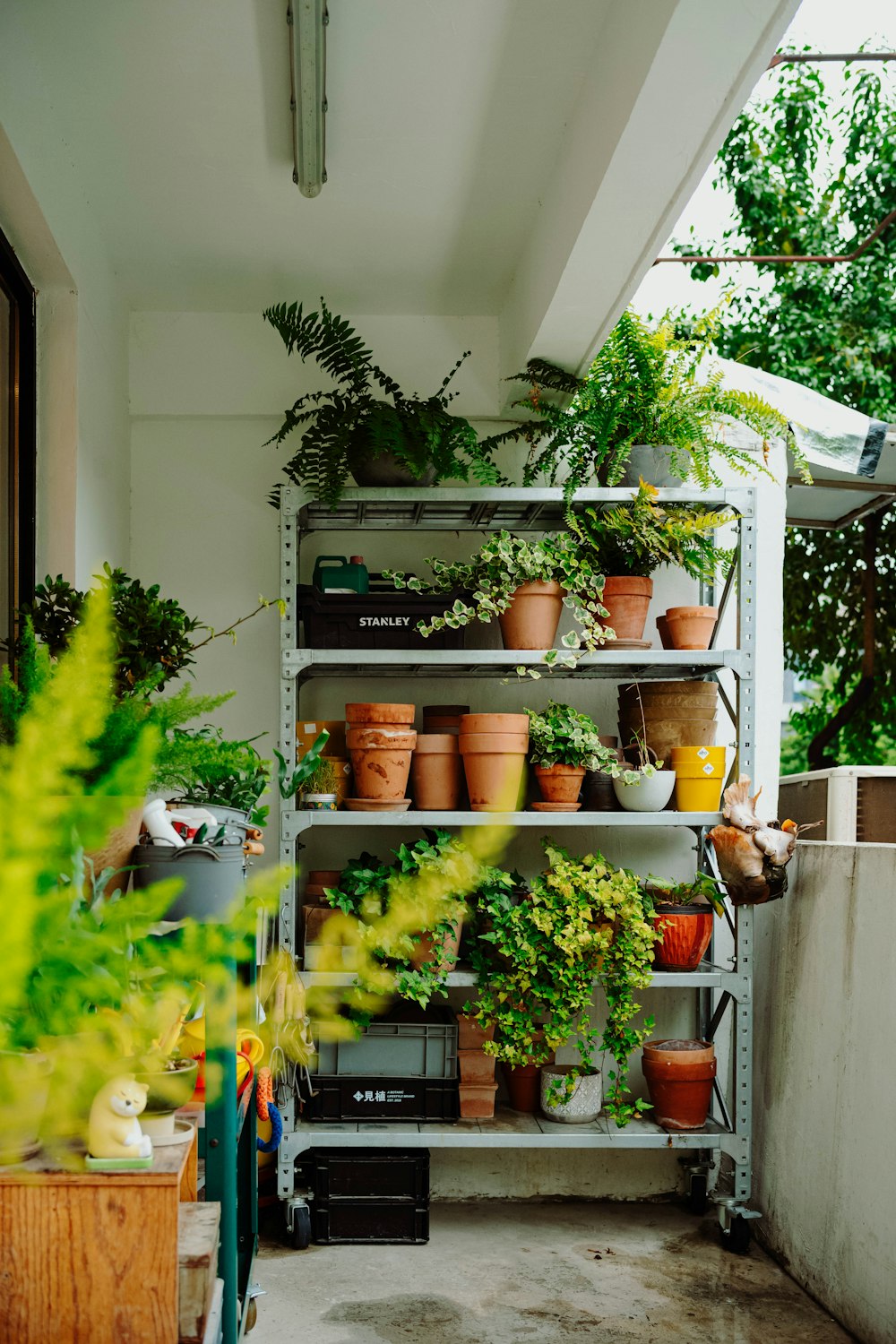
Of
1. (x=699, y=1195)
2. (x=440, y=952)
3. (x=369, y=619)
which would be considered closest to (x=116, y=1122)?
(x=440, y=952)

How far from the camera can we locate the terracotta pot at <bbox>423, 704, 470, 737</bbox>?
357cm

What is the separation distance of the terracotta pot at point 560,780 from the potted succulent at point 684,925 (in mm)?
361

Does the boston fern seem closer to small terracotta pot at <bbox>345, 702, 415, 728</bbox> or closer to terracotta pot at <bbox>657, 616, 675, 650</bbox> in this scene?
small terracotta pot at <bbox>345, 702, 415, 728</bbox>


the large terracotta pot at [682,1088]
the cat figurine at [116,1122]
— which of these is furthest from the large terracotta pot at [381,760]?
the cat figurine at [116,1122]

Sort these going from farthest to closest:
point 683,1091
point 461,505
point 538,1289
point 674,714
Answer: point 461,505
point 674,714
point 683,1091
point 538,1289

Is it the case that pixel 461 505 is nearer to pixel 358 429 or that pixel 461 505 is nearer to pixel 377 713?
pixel 358 429

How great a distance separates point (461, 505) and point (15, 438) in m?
1.37

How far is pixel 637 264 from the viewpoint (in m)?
2.76

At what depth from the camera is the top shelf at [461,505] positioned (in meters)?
3.32

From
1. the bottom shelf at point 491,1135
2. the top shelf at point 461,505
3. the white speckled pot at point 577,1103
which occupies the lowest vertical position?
the bottom shelf at point 491,1135

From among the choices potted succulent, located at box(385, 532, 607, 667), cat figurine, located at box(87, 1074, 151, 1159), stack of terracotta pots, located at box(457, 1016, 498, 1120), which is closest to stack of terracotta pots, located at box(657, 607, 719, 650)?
potted succulent, located at box(385, 532, 607, 667)

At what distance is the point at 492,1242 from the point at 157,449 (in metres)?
2.69

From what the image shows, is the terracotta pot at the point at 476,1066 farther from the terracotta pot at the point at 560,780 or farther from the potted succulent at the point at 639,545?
the potted succulent at the point at 639,545

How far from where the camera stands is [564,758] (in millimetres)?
3344
